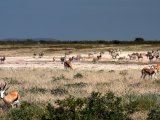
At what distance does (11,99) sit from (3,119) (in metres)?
2.84

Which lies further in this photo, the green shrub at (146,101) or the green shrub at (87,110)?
the green shrub at (146,101)

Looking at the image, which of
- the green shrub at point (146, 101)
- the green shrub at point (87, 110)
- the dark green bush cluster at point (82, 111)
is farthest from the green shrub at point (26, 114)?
the green shrub at point (146, 101)

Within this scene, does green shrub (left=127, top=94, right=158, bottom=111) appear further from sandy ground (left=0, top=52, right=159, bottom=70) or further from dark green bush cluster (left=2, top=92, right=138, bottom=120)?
sandy ground (left=0, top=52, right=159, bottom=70)

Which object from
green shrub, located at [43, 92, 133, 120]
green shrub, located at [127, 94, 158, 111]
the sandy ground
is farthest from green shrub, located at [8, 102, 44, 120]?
the sandy ground

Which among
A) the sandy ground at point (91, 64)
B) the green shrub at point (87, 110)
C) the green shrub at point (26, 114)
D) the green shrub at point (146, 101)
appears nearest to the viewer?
the green shrub at point (87, 110)

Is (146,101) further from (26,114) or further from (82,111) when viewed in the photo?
(26,114)

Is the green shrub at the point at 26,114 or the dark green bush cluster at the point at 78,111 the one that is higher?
the dark green bush cluster at the point at 78,111

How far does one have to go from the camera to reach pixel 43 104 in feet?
52.8

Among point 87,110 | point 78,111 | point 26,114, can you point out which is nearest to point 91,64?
point 26,114

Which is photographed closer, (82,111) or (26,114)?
(82,111)

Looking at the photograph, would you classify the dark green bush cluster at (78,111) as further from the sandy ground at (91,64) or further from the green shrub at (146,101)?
the sandy ground at (91,64)

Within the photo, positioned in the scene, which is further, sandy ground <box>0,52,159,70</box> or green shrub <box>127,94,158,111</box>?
sandy ground <box>0,52,159,70</box>

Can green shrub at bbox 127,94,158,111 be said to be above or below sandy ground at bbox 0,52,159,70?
above

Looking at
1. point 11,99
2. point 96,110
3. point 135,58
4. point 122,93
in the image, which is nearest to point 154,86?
point 122,93
